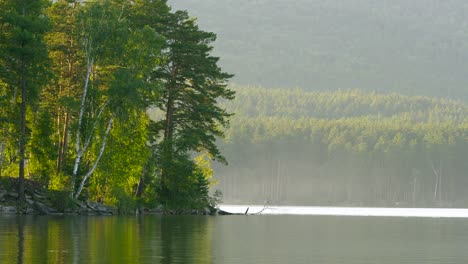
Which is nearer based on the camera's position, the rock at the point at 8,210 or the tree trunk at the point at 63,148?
the rock at the point at 8,210

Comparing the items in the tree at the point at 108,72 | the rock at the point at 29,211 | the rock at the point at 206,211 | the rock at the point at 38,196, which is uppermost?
the tree at the point at 108,72

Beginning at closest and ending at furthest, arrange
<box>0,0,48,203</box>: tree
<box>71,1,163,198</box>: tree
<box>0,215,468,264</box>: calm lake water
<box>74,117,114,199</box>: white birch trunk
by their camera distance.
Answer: <box>0,215,468,264</box>: calm lake water, <box>0,0,48,203</box>: tree, <box>74,117,114,199</box>: white birch trunk, <box>71,1,163,198</box>: tree

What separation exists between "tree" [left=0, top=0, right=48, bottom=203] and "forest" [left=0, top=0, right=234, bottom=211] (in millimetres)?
61

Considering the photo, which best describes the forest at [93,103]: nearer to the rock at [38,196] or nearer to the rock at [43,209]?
the rock at [43,209]

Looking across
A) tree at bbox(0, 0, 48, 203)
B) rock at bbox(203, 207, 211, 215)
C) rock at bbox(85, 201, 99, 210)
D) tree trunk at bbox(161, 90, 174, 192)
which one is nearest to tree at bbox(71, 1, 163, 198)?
rock at bbox(85, 201, 99, 210)

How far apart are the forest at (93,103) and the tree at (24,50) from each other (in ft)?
0.20

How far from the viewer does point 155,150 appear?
221 ft

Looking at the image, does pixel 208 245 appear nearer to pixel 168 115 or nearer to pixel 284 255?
pixel 284 255

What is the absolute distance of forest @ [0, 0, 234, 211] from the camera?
5650 centimetres

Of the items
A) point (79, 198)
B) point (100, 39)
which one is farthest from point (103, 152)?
point (100, 39)

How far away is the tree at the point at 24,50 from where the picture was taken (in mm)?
55312

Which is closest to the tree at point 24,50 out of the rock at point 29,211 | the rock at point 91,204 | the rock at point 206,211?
the rock at point 29,211

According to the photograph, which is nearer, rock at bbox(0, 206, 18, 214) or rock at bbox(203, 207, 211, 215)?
rock at bbox(0, 206, 18, 214)

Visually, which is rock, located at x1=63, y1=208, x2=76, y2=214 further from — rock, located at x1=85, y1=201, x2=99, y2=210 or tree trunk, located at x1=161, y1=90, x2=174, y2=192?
tree trunk, located at x1=161, y1=90, x2=174, y2=192
